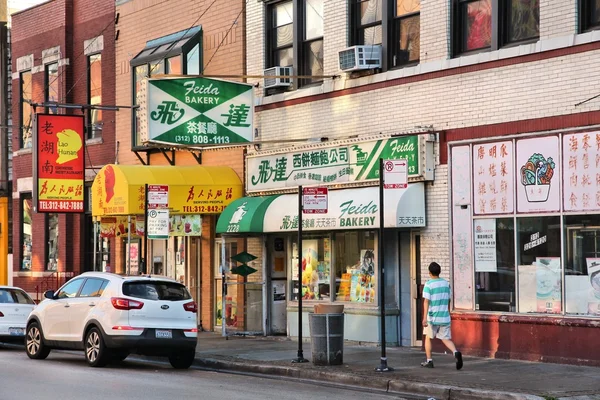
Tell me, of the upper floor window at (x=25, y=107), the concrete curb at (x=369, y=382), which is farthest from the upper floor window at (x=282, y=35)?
the upper floor window at (x=25, y=107)

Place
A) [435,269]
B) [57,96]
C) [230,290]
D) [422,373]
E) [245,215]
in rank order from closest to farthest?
[422,373] → [435,269] → [245,215] → [230,290] → [57,96]

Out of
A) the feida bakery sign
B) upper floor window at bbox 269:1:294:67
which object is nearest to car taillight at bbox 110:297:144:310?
the feida bakery sign

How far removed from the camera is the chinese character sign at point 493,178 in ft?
61.2

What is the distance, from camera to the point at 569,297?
17.5 meters

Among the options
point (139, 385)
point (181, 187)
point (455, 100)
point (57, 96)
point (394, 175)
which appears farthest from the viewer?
point (57, 96)

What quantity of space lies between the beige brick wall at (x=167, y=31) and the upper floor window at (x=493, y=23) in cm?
688

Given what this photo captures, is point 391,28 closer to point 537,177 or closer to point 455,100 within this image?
point 455,100

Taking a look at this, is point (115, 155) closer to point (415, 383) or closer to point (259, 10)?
point (259, 10)

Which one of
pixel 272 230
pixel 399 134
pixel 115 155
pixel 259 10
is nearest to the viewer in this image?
pixel 399 134

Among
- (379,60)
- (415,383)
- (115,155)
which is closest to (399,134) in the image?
(379,60)

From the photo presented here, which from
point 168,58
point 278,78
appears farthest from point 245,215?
point 168,58

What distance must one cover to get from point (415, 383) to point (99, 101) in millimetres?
18422

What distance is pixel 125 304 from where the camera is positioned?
1827cm

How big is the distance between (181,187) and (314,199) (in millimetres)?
7356
